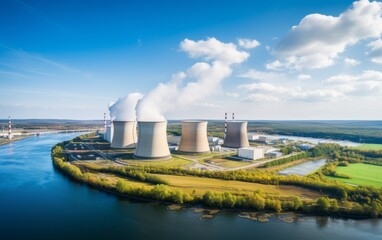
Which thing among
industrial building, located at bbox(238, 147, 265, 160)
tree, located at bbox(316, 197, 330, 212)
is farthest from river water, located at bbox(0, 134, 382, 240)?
industrial building, located at bbox(238, 147, 265, 160)

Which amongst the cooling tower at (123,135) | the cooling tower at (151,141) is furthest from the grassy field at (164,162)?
the cooling tower at (123,135)

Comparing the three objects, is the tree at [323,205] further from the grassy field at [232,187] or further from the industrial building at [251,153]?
the industrial building at [251,153]

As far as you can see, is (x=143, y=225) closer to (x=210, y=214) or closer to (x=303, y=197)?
(x=210, y=214)

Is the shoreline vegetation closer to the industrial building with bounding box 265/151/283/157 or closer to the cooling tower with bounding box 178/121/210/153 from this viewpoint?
the industrial building with bounding box 265/151/283/157

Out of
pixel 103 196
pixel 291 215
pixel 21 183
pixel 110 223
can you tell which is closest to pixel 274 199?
pixel 291 215

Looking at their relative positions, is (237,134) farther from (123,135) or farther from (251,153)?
(123,135)

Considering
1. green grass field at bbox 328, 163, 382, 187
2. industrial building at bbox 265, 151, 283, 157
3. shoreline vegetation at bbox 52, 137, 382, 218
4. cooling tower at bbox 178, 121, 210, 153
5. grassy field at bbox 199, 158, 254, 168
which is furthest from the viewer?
industrial building at bbox 265, 151, 283, 157

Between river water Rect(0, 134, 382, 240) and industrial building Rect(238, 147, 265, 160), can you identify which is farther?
industrial building Rect(238, 147, 265, 160)
